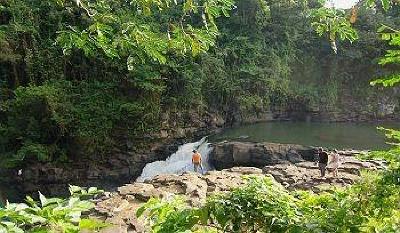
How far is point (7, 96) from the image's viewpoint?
55.2ft

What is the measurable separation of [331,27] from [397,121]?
25707mm

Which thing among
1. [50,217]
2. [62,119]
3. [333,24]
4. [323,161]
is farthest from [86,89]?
[50,217]

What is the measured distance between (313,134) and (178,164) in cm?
758

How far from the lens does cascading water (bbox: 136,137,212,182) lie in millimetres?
17219

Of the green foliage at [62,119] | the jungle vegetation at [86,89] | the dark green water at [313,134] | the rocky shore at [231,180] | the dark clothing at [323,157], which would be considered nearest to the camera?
the rocky shore at [231,180]

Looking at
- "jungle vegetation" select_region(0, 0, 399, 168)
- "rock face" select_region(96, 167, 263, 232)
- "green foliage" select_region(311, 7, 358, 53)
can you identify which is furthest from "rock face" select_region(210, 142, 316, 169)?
"green foliage" select_region(311, 7, 358, 53)

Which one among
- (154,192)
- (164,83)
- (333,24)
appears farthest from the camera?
(164,83)

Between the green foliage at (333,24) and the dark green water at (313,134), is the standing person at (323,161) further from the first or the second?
the green foliage at (333,24)

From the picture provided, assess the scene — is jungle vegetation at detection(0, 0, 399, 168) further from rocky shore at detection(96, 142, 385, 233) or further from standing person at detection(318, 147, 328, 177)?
standing person at detection(318, 147, 328, 177)

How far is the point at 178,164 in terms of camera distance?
17672mm

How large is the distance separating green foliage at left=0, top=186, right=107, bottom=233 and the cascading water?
15.5 metres

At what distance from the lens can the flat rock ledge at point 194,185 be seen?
341 inches

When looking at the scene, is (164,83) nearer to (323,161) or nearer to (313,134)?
(313,134)

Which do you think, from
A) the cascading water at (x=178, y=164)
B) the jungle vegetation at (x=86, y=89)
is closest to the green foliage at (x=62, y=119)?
the jungle vegetation at (x=86, y=89)
